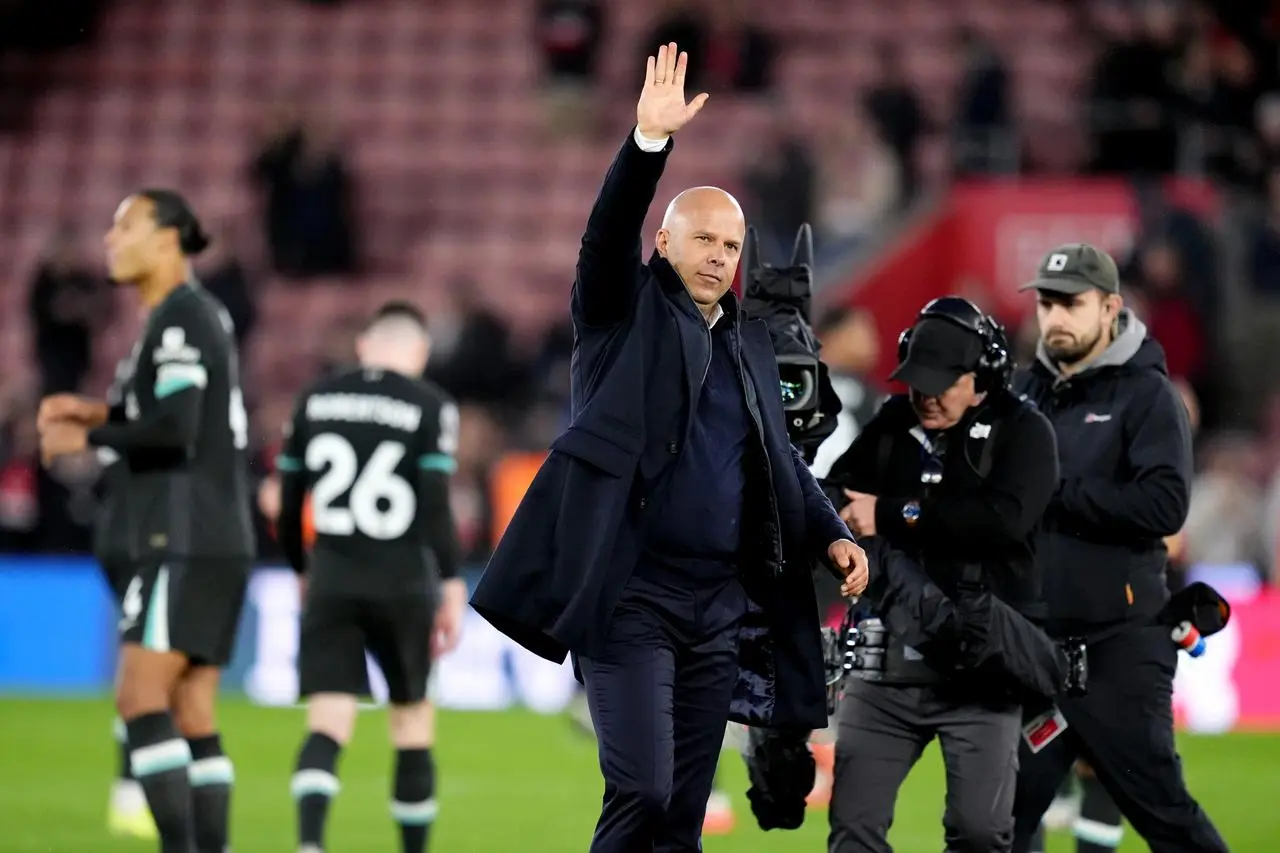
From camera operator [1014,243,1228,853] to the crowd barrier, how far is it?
7261mm

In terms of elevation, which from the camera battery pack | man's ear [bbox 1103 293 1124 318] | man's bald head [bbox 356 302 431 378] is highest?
man's ear [bbox 1103 293 1124 318]

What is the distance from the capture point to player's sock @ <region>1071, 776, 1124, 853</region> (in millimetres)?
8133

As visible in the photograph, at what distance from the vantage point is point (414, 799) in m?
8.62

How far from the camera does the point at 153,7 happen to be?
943 inches

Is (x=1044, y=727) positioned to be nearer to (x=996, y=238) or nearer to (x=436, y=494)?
(x=436, y=494)

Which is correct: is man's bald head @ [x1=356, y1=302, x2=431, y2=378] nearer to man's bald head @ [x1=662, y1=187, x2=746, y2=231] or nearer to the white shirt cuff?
man's bald head @ [x1=662, y1=187, x2=746, y2=231]

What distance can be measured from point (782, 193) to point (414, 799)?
421 inches

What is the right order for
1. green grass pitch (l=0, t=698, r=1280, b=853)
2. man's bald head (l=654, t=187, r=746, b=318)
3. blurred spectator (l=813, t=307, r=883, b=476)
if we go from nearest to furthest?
man's bald head (l=654, t=187, r=746, b=318) → green grass pitch (l=0, t=698, r=1280, b=853) → blurred spectator (l=813, t=307, r=883, b=476)

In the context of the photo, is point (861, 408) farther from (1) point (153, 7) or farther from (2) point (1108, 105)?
(1) point (153, 7)

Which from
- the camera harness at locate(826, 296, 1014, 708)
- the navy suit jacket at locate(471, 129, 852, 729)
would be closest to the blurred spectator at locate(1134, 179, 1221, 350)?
the camera harness at locate(826, 296, 1014, 708)

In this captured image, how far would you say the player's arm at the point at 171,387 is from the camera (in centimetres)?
771

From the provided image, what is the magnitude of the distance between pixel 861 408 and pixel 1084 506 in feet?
10.5

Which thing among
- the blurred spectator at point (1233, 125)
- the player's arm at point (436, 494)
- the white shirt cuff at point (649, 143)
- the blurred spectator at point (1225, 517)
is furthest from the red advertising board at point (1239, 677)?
the white shirt cuff at point (649, 143)

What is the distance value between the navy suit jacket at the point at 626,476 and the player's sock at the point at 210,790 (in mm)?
2535
